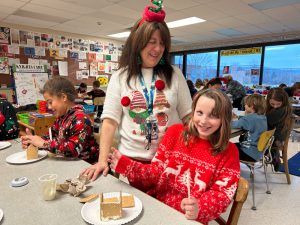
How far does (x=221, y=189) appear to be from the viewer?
2.95ft

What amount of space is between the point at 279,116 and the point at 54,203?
2.66 m

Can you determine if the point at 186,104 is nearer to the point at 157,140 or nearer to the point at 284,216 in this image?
the point at 157,140

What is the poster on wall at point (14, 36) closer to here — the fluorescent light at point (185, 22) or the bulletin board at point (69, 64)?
the bulletin board at point (69, 64)

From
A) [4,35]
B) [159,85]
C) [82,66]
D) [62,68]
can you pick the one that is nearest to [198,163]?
[159,85]

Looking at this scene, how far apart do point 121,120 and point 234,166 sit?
586 millimetres

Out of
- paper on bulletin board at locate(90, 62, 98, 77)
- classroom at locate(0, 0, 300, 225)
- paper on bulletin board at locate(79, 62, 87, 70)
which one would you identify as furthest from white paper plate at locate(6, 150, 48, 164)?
paper on bulletin board at locate(90, 62, 98, 77)

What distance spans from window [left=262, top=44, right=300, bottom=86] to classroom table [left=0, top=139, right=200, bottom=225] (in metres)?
7.09

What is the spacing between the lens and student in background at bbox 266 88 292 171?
105 inches

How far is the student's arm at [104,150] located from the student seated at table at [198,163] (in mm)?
71

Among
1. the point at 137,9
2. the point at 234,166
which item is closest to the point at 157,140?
the point at 234,166

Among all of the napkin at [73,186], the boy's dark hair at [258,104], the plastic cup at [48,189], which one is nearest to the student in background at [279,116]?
the boy's dark hair at [258,104]

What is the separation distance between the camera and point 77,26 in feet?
18.4

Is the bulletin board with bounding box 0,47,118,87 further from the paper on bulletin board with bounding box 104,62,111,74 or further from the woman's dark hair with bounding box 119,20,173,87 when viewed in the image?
the woman's dark hair with bounding box 119,20,173,87

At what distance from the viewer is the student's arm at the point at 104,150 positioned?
1013 millimetres
